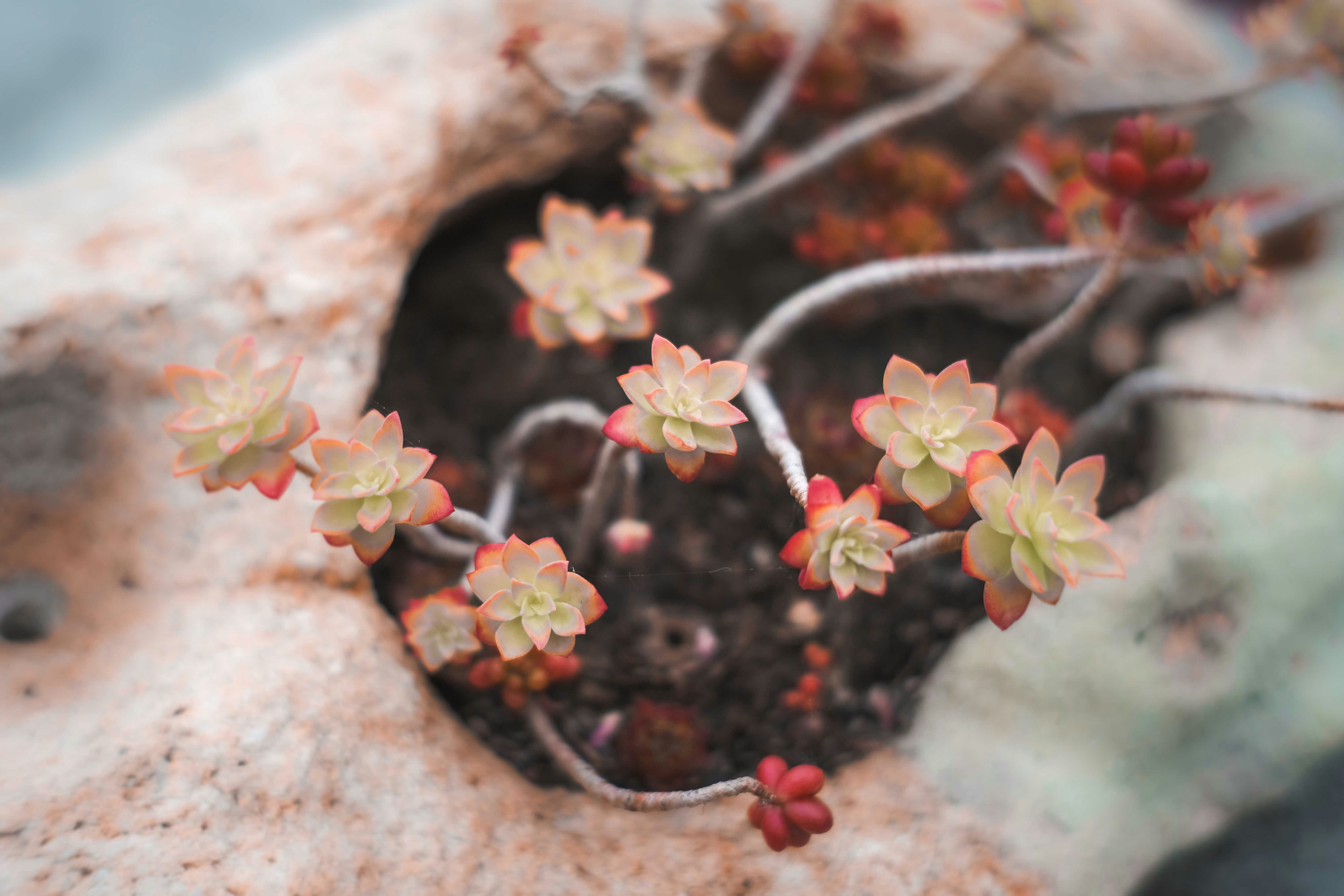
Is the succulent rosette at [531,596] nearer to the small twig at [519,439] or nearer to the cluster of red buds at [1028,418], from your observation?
the small twig at [519,439]

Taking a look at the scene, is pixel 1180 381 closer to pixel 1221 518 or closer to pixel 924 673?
pixel 1221 518

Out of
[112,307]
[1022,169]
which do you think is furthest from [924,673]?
[112,307]

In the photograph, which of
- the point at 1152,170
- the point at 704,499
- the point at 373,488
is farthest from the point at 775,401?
the point at 373,488

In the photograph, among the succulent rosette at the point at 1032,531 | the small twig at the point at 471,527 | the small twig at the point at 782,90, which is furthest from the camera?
the small twig at the point at 782,90

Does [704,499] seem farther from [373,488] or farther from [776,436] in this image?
[373,488]

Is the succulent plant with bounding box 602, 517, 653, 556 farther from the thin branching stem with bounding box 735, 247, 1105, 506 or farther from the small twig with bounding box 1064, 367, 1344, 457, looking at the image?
the small twig with bounding box 1064, 367, 1344, 457

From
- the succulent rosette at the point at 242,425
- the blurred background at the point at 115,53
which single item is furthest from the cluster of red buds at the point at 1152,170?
the blurred background at the point at 115,53
